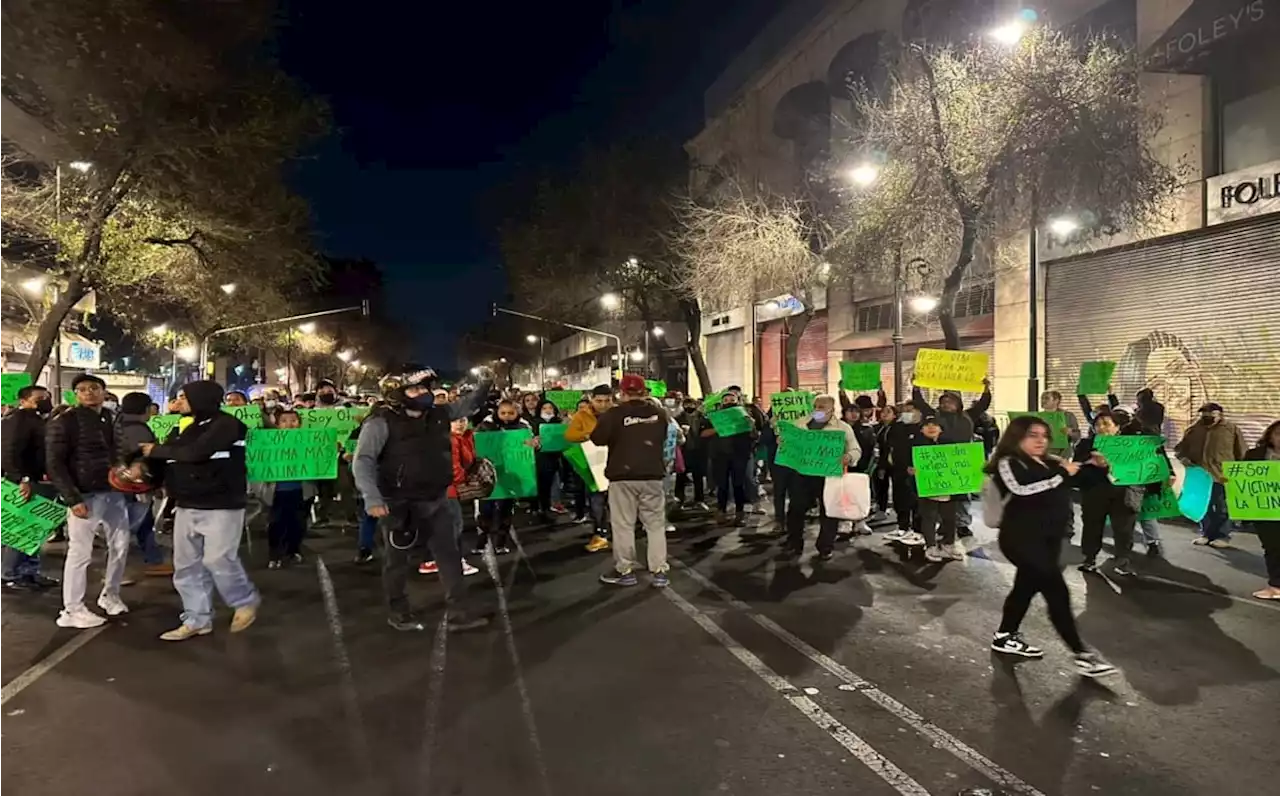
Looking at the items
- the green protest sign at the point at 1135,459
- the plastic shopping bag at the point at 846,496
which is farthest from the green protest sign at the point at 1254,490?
the plastic shopping bag at the point at 846,496

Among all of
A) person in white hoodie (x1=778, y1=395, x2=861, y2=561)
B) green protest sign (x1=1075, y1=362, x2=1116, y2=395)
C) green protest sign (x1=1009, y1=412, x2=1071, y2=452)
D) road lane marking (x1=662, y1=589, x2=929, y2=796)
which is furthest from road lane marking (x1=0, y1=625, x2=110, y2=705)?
green protest sign (x1=1075, y1=362, x2=1116, y2=395)

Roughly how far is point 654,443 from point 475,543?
3.26 metres

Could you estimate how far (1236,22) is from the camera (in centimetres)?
1491

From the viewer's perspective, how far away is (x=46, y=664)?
20.2 feet

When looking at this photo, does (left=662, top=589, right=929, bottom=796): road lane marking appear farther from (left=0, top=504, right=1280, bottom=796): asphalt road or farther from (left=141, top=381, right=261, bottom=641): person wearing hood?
(left=141, top=381, right=261, bottom=641): person wearing hood

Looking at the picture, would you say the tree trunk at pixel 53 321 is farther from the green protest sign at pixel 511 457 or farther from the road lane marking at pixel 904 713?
the road lane marking at pixel 904 713

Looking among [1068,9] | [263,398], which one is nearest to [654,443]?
[263,398]

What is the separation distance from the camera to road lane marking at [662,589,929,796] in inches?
167

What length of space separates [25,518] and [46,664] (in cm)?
168

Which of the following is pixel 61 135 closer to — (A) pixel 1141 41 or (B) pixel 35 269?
(B) pixel 35 269

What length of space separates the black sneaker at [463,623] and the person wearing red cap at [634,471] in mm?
1709

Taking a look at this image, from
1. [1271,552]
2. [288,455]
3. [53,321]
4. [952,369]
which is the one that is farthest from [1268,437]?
[53,321]

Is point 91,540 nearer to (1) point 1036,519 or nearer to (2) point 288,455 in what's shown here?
(2) point 288,455

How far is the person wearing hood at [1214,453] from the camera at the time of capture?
10.5m
